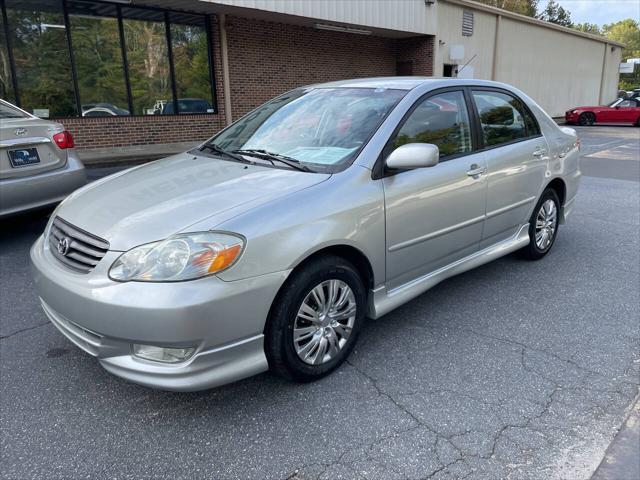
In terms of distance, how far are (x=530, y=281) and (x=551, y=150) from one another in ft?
4.05

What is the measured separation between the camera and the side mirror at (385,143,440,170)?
2.93 metres

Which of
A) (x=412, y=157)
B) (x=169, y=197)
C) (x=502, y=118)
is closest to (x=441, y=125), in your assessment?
(x=412, y=157)

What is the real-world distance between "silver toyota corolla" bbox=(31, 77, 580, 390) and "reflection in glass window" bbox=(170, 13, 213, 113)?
32.1 feet

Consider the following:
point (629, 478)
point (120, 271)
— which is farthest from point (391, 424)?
point (120, 271)

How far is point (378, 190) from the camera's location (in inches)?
116

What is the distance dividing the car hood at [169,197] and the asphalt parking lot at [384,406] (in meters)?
0.91

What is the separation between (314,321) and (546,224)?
300 cm

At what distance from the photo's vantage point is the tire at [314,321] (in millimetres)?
2557

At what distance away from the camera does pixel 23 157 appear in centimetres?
476

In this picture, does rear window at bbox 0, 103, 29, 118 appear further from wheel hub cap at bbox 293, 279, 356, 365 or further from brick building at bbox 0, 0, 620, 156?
brick building at bbox 0, 0, 620, 156

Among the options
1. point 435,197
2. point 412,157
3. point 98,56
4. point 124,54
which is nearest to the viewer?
point 412,157

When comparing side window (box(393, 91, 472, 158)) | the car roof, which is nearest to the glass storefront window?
the car roof

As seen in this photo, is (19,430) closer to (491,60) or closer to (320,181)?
(320,181)

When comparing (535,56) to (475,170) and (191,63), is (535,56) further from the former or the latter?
(475,170)
